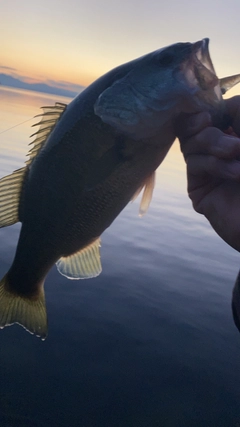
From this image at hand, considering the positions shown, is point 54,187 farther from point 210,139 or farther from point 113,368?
point 113,368

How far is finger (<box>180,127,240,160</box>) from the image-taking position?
6.93ft

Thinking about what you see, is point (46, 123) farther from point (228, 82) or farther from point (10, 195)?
point (228, 82)

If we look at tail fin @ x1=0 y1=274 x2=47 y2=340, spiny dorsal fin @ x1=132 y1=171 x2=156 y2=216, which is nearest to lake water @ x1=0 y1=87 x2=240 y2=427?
tail fin @ x1=0 y1=274 x2=47 y2=340

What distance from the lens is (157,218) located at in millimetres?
10133

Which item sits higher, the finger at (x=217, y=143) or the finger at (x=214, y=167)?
the finger at (x=217, y=143)

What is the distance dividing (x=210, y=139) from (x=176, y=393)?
3.28m

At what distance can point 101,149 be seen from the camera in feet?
8.42

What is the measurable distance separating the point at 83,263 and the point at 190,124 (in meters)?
1.46

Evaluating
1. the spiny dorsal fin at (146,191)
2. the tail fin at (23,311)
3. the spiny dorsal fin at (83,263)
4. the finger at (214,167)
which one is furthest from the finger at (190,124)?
the tail fin at (23,311)

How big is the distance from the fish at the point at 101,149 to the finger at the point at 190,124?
45 millimetres

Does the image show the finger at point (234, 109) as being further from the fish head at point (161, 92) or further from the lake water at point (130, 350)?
the lake water at point (130, 350)

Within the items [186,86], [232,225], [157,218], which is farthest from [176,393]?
[157,218]

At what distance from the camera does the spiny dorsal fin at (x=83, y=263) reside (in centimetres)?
311

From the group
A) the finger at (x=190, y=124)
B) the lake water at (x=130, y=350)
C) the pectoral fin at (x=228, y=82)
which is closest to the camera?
the finger at (x=190, y=124)
